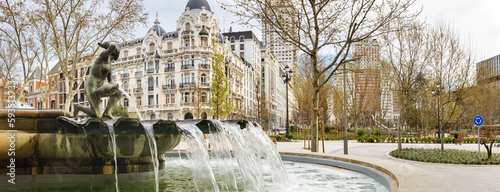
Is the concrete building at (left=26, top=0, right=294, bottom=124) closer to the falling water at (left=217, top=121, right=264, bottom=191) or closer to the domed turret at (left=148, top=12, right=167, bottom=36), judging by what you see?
the domed turret at (left=148, top=12, right=167, bottom=36)

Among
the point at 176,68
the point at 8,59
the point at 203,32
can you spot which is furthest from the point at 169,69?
the point at 8,59

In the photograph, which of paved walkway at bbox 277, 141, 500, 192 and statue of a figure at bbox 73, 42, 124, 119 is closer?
paved walkway at bbox 277, 141, 500, 192

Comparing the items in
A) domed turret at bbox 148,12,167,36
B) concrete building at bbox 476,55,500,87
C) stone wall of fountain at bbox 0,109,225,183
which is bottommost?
stone wall of fountain at bbox 0,109,225,183

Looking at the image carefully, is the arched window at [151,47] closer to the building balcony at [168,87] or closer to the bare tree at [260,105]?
the building balcony at [168,87]

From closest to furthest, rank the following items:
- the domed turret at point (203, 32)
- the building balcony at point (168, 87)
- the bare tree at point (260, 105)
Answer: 1. the bare tree at point (260, 105)
2. the domed turret at point (203, 32)
3. the building balcony at point (168, 87)

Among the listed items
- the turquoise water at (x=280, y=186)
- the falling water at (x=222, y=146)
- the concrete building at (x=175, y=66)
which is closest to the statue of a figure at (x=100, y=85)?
the turquoise water at (x=280, y=186)

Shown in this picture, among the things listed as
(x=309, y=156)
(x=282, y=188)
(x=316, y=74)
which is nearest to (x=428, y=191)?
(x=282, y=188)

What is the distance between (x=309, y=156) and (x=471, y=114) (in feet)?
113

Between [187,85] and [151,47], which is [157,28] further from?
[187,85]

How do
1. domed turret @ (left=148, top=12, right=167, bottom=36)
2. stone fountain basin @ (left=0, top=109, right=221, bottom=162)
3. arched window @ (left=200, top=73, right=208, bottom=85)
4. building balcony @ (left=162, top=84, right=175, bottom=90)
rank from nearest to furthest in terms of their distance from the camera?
stone fountain basin @ (left=0, top=109, right=221, bottom=162), arched window @ (left=200, top=73, right=208, bottom=85), building balcony @ (left=162, top=84, right=175, bottom=90), domed turret @ (left=148, top=12, right=167, bottom=36)

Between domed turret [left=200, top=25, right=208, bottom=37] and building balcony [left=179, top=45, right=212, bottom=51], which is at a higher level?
domed turret [left=200, top=25, right=208, bottom=37]

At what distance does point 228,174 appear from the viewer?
9586mm

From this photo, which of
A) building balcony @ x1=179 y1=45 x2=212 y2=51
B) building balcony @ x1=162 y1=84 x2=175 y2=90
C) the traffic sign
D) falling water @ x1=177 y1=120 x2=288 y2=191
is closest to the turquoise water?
falling water @ x1=177 y1=120 x2=288 y2=191

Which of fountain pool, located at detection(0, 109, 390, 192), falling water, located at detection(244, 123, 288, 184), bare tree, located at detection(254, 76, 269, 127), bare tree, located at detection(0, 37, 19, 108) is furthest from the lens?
bare tree, located at detection(254, 76, 269, 127)
